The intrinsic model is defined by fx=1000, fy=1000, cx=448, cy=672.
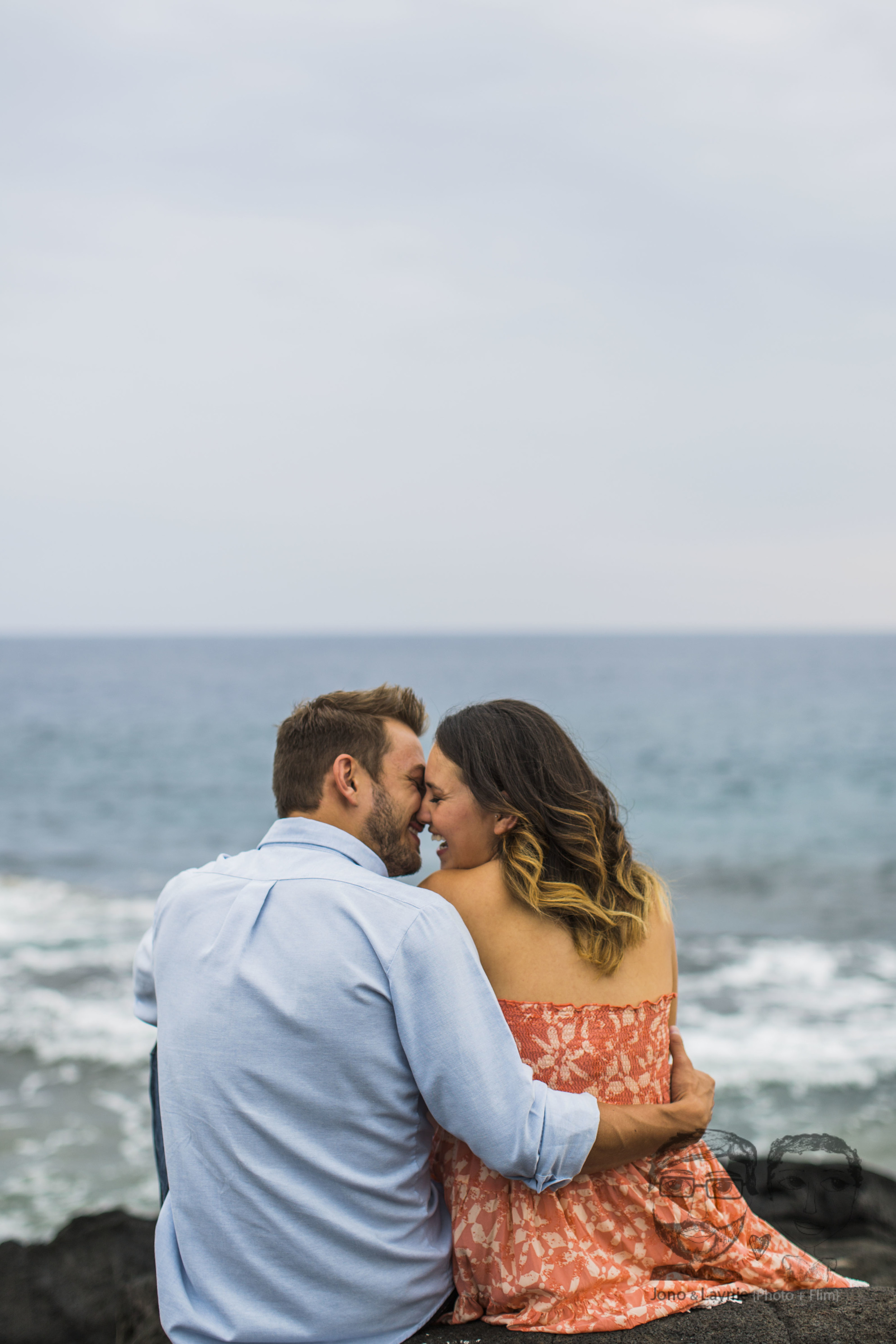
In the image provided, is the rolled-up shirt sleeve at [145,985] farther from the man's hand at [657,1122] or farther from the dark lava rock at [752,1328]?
the man's hand at [657,1122]

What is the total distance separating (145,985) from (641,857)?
14236 millimetres

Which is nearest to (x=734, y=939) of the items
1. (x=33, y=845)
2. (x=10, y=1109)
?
(x=10, y=1109)

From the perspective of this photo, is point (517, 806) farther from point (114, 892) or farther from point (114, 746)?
point (114, 746)

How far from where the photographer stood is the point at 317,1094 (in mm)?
2154

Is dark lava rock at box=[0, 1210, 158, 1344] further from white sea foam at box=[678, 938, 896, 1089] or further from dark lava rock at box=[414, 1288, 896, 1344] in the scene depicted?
white sea foam at box=[678, 938, 896, 1089]

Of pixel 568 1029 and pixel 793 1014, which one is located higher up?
pixel 568 1029

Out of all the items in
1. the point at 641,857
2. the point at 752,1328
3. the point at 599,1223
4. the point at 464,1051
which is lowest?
the point at 641,857

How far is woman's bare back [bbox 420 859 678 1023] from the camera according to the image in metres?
2.52

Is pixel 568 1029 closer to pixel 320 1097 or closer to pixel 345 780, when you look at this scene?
pixel 320 1097

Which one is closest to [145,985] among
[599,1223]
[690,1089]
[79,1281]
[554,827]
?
[554,827]

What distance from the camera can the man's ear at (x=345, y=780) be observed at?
2.50 m

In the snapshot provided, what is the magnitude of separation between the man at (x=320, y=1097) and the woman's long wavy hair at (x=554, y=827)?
39 cm

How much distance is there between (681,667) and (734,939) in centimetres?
7047

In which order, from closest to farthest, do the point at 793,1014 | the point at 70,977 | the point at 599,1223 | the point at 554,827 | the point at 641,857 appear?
the point at 599,1223, the point at 554,827, the point at 793,1014, the point at 70,977, the point at 641,857
